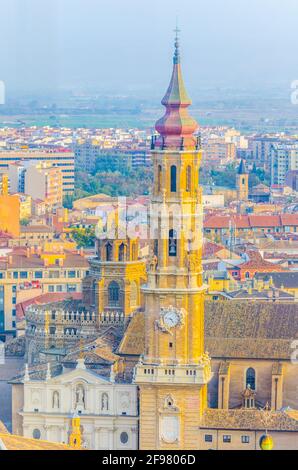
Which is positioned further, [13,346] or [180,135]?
[13,346]

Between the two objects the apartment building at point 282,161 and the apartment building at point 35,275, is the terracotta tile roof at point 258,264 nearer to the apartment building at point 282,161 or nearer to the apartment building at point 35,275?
the apartment building at point 35,275

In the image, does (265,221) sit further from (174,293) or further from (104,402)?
(174,293)

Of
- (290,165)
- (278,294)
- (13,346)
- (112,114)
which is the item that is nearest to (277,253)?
(278,294)

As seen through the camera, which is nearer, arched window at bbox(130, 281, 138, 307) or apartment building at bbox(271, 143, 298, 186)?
arched window at bbox(130, 281, 138, 307)

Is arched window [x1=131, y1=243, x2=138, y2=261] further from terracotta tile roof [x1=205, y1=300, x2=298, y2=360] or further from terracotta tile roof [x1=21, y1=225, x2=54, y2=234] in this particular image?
terracotta tile roof [x1=21, y1=225, x2=54, y2=234]

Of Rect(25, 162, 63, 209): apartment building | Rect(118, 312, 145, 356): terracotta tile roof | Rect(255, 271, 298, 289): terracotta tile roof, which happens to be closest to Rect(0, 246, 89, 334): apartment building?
Rect(255, 271, 298, 289): terracotta tile roof

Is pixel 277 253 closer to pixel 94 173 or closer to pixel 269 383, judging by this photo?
pixel 269 383
